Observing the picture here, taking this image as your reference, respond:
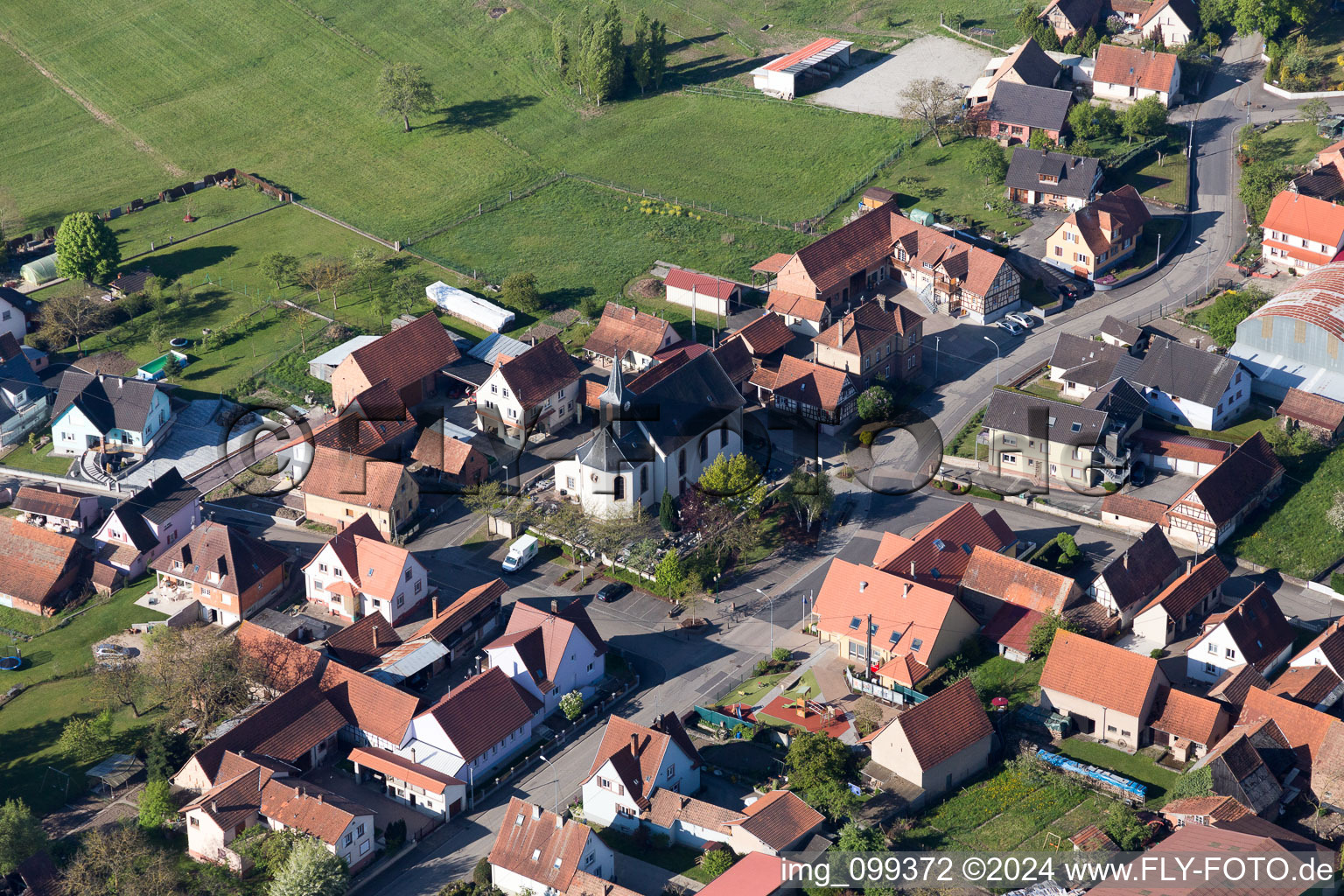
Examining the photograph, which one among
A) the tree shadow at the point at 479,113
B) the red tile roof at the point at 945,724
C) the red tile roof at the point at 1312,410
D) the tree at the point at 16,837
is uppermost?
the red tile roof at the point at 1312,410

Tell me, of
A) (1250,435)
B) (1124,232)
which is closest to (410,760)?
(1250,435)

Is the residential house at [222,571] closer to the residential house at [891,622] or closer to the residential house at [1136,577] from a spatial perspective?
the residential house at [891,622]

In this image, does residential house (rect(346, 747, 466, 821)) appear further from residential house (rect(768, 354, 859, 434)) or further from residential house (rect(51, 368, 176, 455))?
residential house (rect(768, 354, 859, 434))

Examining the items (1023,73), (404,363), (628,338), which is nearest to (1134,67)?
(1023,73)

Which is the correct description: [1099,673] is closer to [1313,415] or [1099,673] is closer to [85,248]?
[1313,415]

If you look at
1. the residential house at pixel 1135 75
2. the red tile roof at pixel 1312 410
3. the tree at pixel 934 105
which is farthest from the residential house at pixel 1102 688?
the residential house at pixel 1135 75
